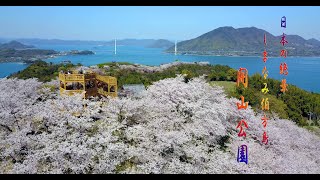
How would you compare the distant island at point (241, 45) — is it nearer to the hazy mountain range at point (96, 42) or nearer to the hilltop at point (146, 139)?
the hazy mountain range at point (96, 42)

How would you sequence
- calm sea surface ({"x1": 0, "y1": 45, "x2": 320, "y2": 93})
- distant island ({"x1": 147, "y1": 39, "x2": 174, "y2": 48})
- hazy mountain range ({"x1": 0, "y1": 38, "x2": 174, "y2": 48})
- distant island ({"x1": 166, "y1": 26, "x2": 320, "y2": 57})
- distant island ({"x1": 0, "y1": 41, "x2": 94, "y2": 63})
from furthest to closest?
distant island ({"x1": 147, "y1": 39, "x2": 174, "y2": 48})
hazy mountain range ({"x1": 0, "y1": 38, "x2": 174, "y2": 48})
calm sea surface ({"x1": 0, "y1": 45, "x2": 320, "y2": 93})
distant island ({"x1": 0, "y1": 41, "x2": 94, "y2": 63})
distant island ({"x1": 166, "y1": 26, "x2": 320, "y2": 57})

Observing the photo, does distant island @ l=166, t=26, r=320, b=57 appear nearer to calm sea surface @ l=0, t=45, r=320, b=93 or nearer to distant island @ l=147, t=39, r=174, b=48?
calm sea surface @ l=0, t=45, r=320, b=93

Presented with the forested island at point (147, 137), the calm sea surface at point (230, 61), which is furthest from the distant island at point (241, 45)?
the forested island at point (147, 137)

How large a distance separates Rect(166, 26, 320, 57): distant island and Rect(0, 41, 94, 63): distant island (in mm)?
8517

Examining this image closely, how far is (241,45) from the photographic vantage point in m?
19.5

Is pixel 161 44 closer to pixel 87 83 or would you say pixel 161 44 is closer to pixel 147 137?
pixel 87 83

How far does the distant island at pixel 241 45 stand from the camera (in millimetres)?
14533

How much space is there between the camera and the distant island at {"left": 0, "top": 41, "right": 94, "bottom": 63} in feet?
48.5

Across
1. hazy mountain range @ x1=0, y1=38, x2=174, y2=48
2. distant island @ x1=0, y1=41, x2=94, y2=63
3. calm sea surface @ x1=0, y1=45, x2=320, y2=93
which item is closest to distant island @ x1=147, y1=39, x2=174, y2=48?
hazy mountain range @ x1=0, y1=38, x2=174, y2=48

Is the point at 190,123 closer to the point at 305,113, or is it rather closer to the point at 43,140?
the point at 43,140

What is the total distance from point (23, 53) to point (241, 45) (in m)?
12.3

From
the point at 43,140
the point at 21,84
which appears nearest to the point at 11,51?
the point at 21,84

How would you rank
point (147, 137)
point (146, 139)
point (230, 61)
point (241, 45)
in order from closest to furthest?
point (146, 139) < point (147, 137) < point (230, 61) < point (241, 45)

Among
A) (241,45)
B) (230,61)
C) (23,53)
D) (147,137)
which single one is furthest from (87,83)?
(241,45)
